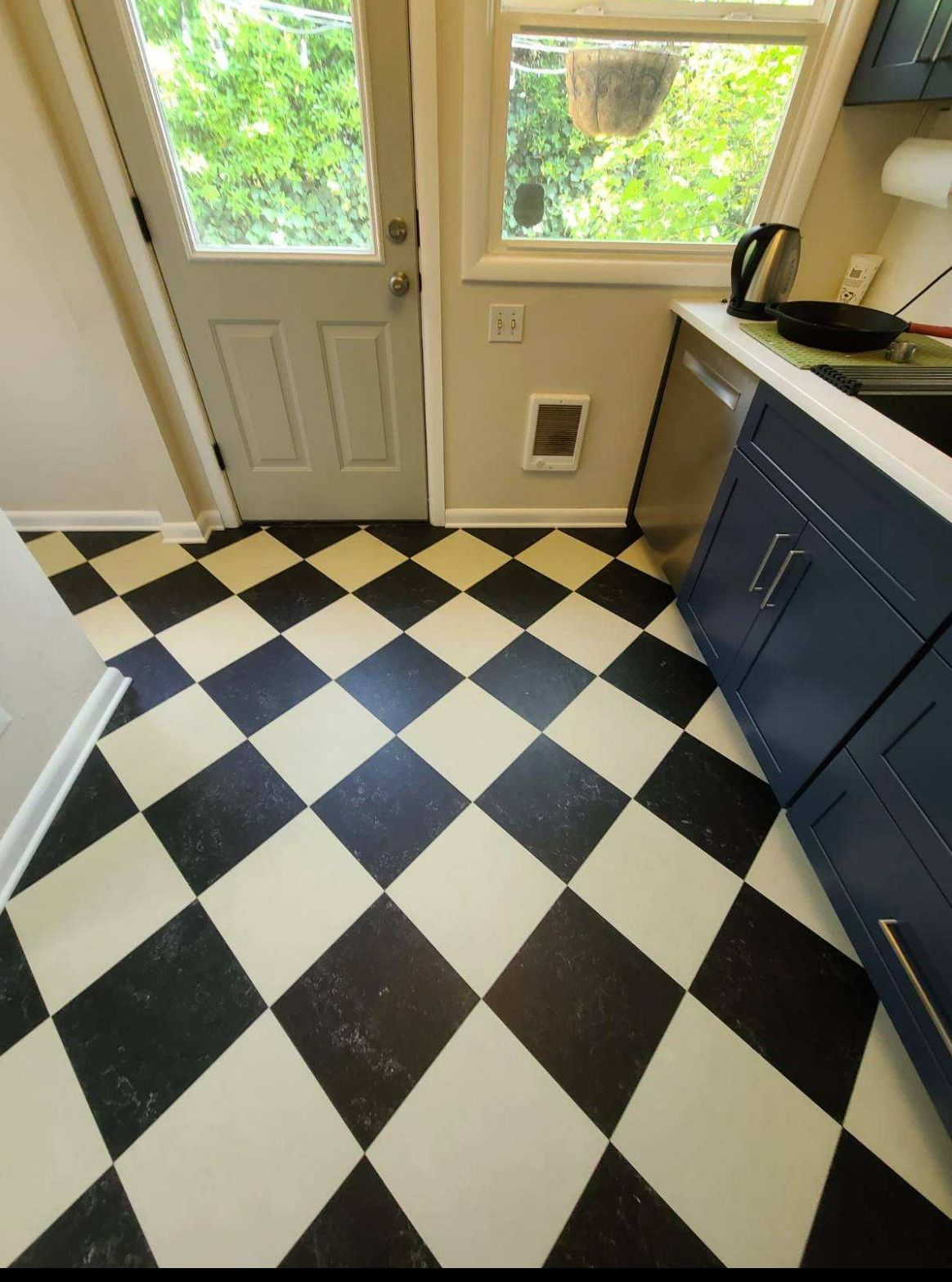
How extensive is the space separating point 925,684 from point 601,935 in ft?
2.60

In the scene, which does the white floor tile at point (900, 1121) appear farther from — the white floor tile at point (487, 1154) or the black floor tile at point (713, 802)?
the white floor tile at point (487, 1154)

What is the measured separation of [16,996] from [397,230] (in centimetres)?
217

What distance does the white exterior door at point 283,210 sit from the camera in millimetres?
1418

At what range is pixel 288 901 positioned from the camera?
121cm

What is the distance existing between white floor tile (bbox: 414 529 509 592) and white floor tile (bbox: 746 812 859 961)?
1.28 metres

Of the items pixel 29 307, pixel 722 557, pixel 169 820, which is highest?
pixel 29 307

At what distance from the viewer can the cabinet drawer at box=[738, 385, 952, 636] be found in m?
0.90

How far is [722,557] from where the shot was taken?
159 cm

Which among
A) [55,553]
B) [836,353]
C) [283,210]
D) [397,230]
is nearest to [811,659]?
[836,353]

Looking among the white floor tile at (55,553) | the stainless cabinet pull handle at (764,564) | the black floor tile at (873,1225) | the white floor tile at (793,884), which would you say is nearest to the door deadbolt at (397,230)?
the stainless cabinet pull handle at (764,564)

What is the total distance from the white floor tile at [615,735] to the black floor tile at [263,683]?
0.79 meters

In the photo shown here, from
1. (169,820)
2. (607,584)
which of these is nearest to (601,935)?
(169,820)

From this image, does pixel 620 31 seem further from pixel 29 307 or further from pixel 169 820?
pixel 169 820

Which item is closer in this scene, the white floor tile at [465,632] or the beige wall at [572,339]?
the beige wall at [572,339]
